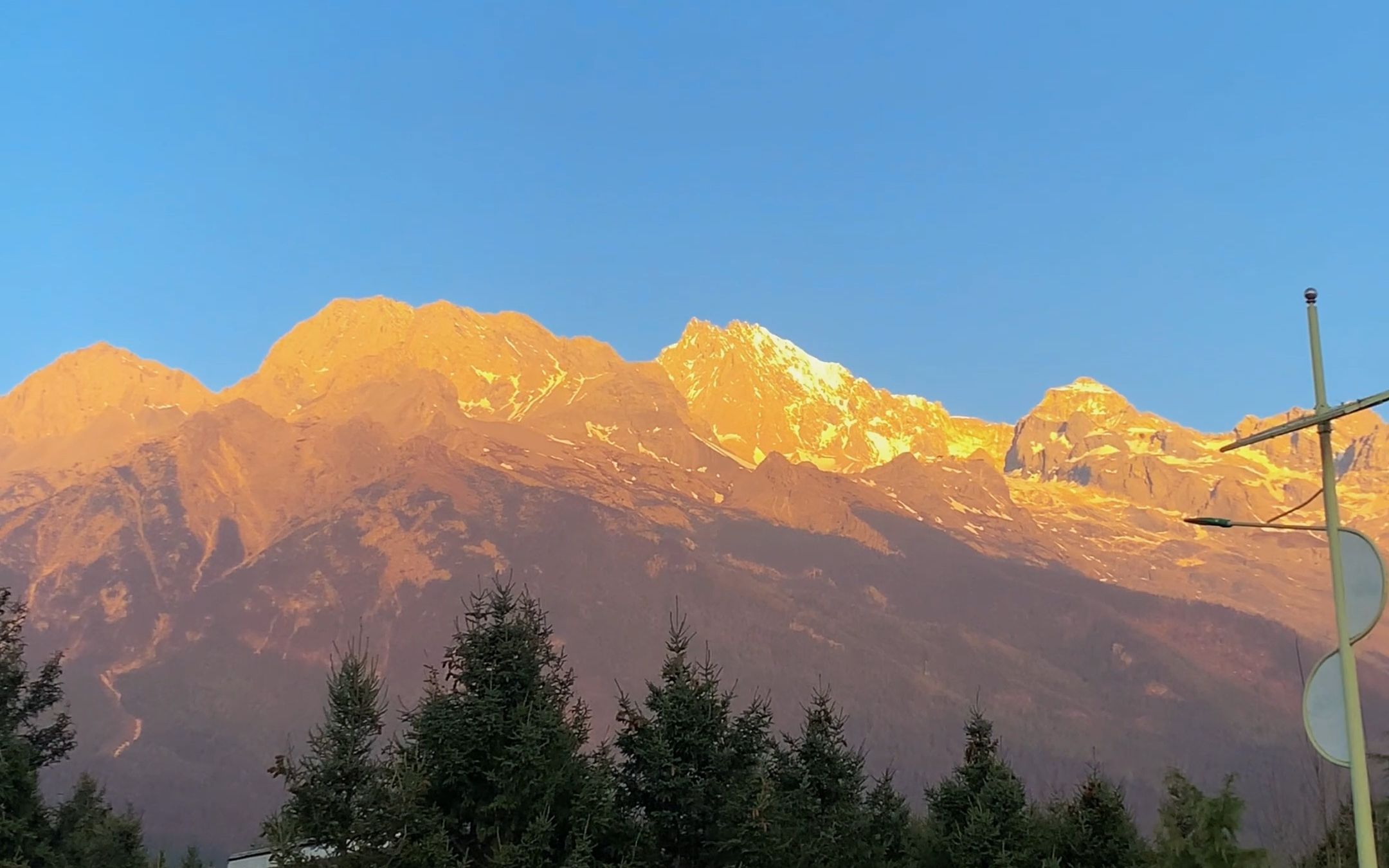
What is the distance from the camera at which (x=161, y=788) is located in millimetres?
144375

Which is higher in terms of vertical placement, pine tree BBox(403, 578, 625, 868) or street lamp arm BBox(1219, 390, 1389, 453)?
street lamp arm BBox(1219, 390, 1389, 453)

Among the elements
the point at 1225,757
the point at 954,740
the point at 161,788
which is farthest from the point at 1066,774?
the point at 161,788

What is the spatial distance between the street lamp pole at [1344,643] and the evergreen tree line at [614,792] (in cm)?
1496

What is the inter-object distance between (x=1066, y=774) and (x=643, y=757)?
455ft

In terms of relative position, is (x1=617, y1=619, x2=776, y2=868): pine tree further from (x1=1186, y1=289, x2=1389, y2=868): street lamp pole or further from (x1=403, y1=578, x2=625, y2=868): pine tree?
(x1=1186, y1=289, x2=1389, y2=868): street lamp pole

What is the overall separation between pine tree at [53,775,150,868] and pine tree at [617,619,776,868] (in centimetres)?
1737

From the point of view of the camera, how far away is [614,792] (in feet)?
83.9

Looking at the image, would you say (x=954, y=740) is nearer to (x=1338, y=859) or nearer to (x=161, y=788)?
(x=161, y=788)

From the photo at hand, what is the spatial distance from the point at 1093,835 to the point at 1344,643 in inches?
854

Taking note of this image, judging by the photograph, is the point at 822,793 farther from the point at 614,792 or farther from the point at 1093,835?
the point at 614,792

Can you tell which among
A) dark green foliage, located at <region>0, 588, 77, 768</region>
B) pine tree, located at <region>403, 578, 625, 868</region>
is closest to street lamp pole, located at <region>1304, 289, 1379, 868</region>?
pine tree, located at <region>403, 578, 625, 868</region>

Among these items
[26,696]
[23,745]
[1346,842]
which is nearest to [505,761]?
[23,745]

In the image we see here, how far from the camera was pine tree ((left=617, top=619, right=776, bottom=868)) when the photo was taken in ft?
84.0

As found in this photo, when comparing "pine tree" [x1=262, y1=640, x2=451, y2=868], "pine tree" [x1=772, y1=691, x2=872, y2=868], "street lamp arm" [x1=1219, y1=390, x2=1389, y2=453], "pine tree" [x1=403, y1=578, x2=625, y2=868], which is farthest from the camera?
"pine tree" [x1=772, y1=691, x2=872, y2=868]
